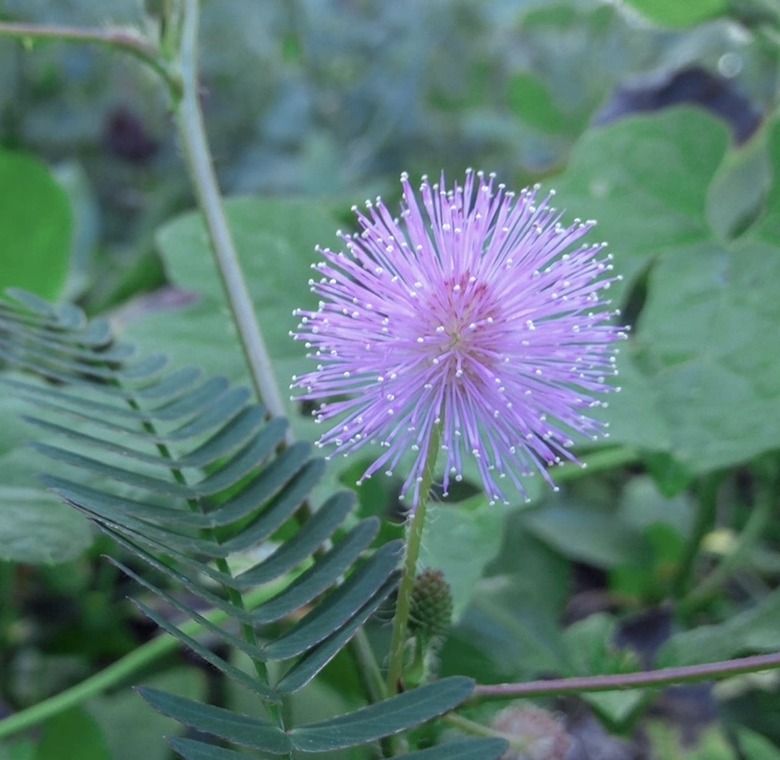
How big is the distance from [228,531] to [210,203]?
0.27 metres

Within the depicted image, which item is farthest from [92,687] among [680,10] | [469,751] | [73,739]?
[680,10]

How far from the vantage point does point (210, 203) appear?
0.72 metres

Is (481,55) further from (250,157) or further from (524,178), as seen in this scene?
(524,178)

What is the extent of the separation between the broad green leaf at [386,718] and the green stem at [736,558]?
521mm

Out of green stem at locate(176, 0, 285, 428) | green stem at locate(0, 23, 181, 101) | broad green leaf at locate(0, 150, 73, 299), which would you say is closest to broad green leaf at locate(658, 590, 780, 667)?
green stem at locate(176, 0, 285, 428)

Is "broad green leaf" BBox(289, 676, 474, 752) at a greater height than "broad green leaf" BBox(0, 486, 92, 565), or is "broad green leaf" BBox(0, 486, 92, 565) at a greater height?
"broad green leaf" BBox(0, 486, 92, 565)

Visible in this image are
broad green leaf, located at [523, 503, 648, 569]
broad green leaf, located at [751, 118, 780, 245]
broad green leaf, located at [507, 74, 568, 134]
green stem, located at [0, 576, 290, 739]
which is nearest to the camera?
green stem, located at [0, 576, 290, 739]

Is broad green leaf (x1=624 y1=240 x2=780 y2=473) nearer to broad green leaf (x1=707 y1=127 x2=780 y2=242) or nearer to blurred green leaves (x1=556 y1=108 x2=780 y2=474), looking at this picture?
blurred green leaves (x1=556 y1=108 x2=780 y2=474)

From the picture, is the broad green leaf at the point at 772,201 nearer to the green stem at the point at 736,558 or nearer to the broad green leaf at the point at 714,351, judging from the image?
the broad green leaf at the point at 714,351

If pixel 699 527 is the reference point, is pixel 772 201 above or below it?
above

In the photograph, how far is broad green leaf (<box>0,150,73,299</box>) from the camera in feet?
3.00

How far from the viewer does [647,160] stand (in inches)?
32.0

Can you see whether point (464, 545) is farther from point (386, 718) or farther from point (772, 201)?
point (772, 201)

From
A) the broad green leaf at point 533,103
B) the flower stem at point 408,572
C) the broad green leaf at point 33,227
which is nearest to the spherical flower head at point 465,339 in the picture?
the flower stem at point 408,572
